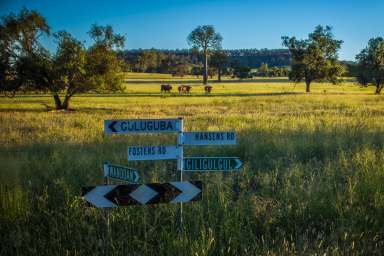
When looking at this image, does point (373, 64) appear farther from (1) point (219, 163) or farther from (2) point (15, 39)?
(1) point (219, 163)

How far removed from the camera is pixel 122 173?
4.18 metres

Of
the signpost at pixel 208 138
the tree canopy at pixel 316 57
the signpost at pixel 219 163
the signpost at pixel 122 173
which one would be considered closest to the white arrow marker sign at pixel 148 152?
the signpost at pixel 122 173

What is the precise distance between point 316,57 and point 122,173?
204 feet

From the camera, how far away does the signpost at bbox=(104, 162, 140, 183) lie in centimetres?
408

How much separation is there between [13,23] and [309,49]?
4786cm

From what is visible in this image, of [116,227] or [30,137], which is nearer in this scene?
[116,227]

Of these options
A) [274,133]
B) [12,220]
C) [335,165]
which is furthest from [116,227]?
[274,133]

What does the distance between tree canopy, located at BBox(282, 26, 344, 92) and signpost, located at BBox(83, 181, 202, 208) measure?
196 feet

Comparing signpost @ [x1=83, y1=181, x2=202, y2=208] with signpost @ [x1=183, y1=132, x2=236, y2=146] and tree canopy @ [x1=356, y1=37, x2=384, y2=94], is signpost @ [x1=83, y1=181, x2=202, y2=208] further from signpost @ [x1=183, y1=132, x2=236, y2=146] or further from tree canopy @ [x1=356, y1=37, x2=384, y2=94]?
tree canopy @ [x1=356, y1=37, x2=384, y2=94]

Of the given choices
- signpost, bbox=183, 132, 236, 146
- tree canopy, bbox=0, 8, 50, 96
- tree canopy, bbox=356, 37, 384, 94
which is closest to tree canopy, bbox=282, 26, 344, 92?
tree canopy, bbox=356, 37, 384, 94

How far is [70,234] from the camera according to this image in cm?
448

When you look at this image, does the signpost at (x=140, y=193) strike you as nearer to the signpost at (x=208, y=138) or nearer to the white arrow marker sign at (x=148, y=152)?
the white arrow marker sign at (x=148, y=152)

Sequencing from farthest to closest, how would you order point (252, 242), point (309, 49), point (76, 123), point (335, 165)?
point (309, 49) → point (76, 123) → point (335, 165) → point (252, 242)

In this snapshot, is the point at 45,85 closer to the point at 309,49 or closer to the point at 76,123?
the point at 76,123
